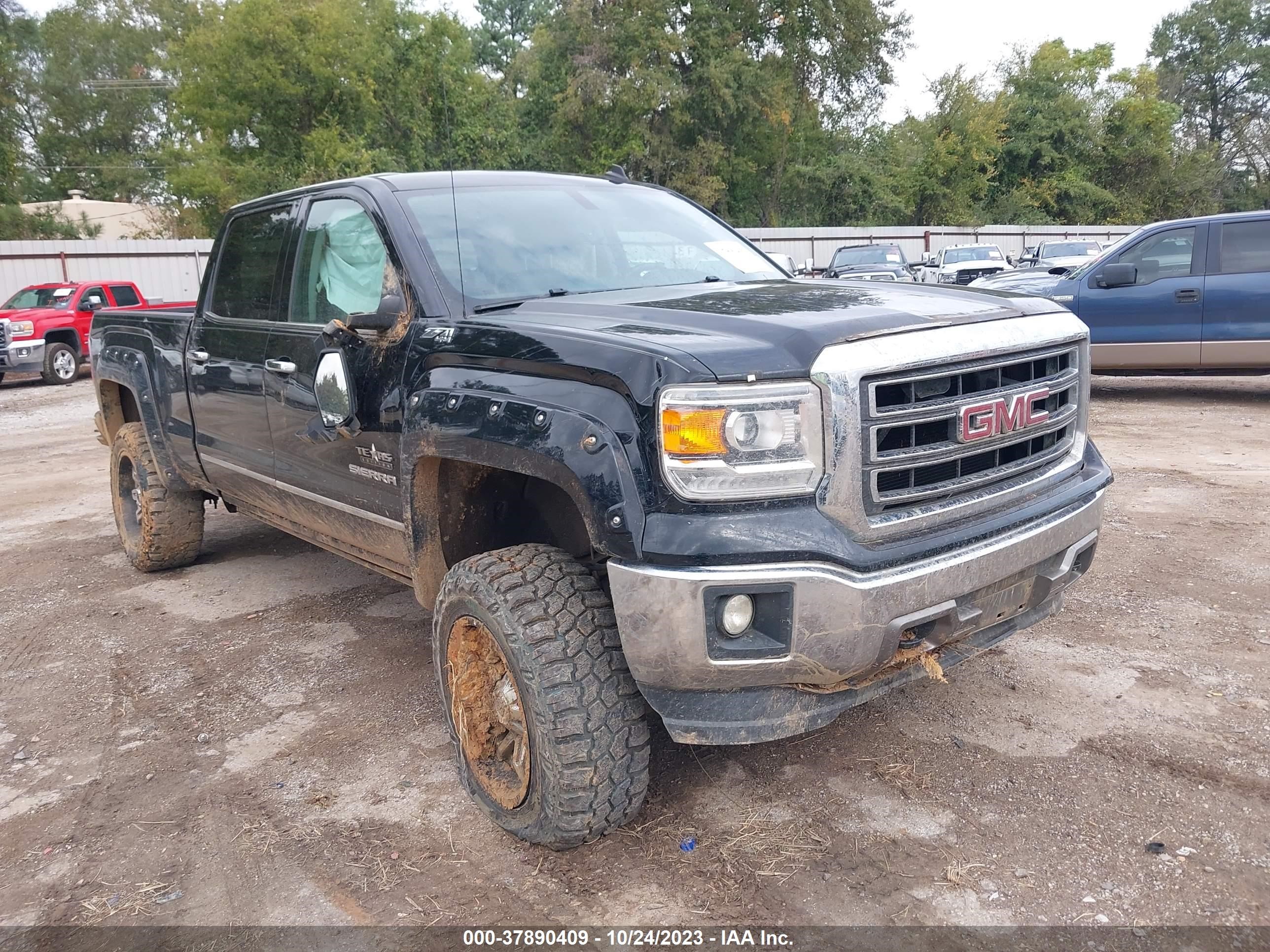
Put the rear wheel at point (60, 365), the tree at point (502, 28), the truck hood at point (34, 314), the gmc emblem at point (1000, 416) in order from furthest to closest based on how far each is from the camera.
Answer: the tree at point (502, 28), the rear wheel at point (60, 365), the truck hood at point (34, 314), the gmc emblem at point (1000, 416)

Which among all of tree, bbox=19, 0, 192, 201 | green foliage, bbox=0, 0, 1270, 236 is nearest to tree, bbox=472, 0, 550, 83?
green foliage, bbox=0, 0, 1270, 236

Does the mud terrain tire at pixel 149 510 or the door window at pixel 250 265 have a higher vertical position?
the door window at pixel 250 265

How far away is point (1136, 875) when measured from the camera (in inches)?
99.0

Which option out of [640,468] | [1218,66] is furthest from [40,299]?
[1218,66]

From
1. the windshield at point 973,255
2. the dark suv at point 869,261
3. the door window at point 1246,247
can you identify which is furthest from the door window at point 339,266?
the windshield at point 973,255

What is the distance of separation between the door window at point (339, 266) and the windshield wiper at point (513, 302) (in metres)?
0.35

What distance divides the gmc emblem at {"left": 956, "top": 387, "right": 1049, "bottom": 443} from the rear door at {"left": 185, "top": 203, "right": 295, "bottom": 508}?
2754mm

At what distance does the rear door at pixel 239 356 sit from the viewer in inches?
164

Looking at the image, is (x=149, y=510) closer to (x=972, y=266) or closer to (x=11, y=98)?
(x=972, y=266)

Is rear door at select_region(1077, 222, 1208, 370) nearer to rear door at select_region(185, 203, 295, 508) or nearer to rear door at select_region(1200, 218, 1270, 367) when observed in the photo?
rear door at select_region(1200, 218, 1270, 367)

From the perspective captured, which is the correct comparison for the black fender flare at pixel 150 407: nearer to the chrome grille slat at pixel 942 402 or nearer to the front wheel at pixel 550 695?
the front wheel at pixel 550 695

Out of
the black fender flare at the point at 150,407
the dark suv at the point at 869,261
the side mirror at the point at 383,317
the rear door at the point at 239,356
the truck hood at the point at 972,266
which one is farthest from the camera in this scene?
the truck hood at the point at 972,266

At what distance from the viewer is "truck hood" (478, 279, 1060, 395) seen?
95.9 inches

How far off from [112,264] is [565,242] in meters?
24.0
